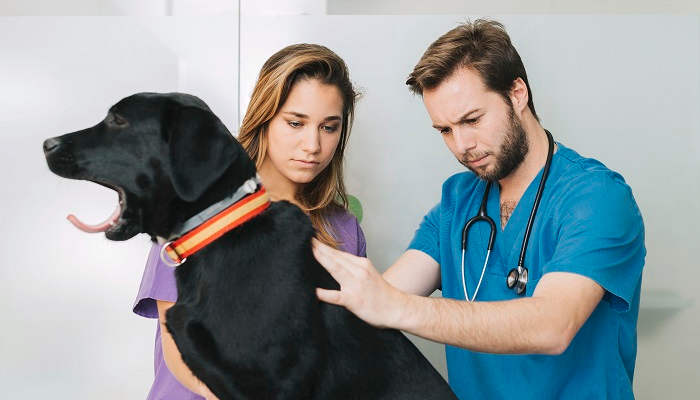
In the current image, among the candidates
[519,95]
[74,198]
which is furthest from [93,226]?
[74,198]

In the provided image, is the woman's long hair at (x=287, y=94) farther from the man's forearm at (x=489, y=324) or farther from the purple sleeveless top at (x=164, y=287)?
the man's forearm at (x=489, y=324)

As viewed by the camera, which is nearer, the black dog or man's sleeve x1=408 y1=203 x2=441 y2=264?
the black dog

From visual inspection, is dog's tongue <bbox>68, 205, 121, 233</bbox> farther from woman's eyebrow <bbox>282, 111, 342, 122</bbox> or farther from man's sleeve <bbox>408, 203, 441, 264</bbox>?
man's sleeve <bbox>408, 203, 441, 264</bbox>

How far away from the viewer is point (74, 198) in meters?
2.20

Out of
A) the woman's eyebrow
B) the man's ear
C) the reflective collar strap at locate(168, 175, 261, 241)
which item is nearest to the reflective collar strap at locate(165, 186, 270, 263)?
the reflective collar strap at locate(168, 175, 261, 241)

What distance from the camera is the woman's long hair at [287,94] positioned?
61.5 inches

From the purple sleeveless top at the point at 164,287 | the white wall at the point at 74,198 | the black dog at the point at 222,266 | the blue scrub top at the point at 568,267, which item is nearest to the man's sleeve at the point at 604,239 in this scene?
the blue scrub top at the point at 568,267

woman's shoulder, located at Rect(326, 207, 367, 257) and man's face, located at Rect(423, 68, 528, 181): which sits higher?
→ man's face, located at Rect(423, 68, 528, 181)

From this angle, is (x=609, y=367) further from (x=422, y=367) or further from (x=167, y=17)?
(x=167, y=17)

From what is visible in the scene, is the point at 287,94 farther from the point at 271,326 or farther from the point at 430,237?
the point at 271,326

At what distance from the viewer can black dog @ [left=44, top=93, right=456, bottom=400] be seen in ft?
3.15

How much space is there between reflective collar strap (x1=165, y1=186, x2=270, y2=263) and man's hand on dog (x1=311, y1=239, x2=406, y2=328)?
5.5 inches

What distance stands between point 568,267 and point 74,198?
1.71 meters
